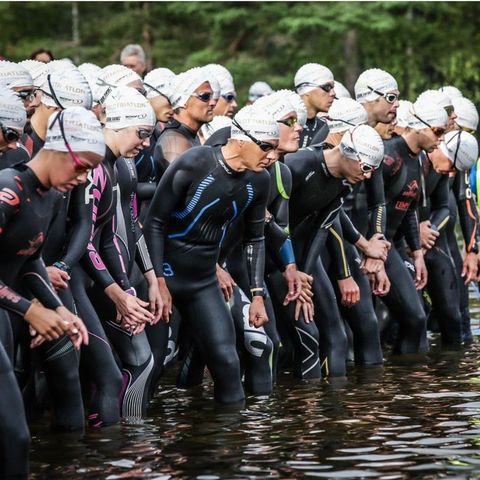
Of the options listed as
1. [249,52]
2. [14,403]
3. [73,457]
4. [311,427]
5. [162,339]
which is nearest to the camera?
[14,403]

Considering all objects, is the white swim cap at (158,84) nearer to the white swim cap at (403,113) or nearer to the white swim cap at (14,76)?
the white swim cap at (14,76)

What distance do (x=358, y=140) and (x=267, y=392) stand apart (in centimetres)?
215

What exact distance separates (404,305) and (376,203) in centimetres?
104

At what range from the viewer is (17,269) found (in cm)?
675

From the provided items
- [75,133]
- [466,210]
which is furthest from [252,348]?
[466,210]

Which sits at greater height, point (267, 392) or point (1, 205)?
point (1, 205)

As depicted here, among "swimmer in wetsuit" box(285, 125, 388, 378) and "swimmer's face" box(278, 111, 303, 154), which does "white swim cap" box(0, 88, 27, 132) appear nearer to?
"swimmer's face" box(278, 111, 303, 154)

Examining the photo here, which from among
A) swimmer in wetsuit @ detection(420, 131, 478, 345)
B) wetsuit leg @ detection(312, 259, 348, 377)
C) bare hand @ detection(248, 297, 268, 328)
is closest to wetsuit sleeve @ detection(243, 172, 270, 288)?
bare hand @ detection(248, 297, 268, 328)

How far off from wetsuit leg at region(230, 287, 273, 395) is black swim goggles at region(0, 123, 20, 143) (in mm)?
2406

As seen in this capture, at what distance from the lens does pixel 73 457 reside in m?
7.17

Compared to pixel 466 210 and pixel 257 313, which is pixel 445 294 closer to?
pixel 466 210

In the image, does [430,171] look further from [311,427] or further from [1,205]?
[1,205]

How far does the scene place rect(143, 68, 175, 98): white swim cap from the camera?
10.5 metres

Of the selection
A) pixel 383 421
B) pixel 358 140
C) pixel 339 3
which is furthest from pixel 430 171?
pixel 339 3
